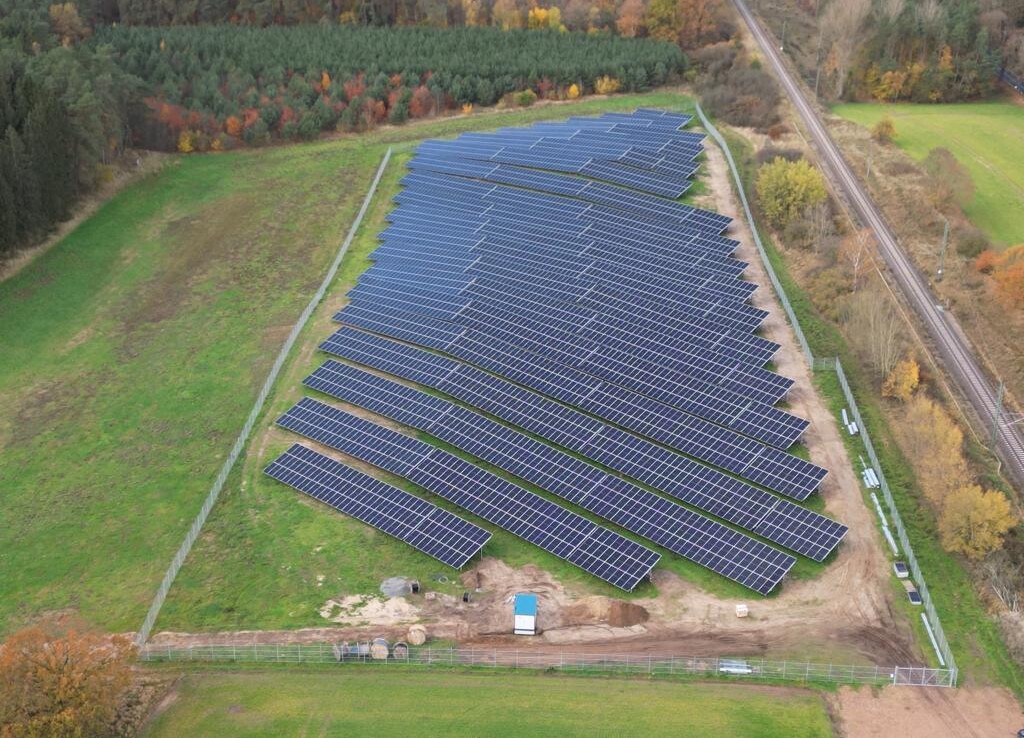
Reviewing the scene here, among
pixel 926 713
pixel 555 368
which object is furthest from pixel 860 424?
pixel 926 713

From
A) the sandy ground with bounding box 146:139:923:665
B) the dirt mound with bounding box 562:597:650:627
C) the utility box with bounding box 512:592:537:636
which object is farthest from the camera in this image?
the dirt mound with bounding box 562:597:650:627

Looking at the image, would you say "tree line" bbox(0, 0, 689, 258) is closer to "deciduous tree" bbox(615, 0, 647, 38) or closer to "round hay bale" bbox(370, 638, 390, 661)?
"deciduous tree" bbox(615, 0, 647, 38)

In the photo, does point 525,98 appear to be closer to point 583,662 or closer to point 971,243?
point 971,243

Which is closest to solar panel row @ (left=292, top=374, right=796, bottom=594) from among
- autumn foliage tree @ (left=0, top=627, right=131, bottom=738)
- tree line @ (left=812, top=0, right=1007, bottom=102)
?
autumn foliage tree @ (left=0, top=627, right=131, bottom=738)

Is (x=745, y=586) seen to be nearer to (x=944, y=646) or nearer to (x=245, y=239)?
(x=944, y=646)

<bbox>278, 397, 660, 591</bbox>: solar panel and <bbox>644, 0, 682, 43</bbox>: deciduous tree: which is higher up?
<bbox>644, 0, 682, 43</bbox>: deciduous tree
